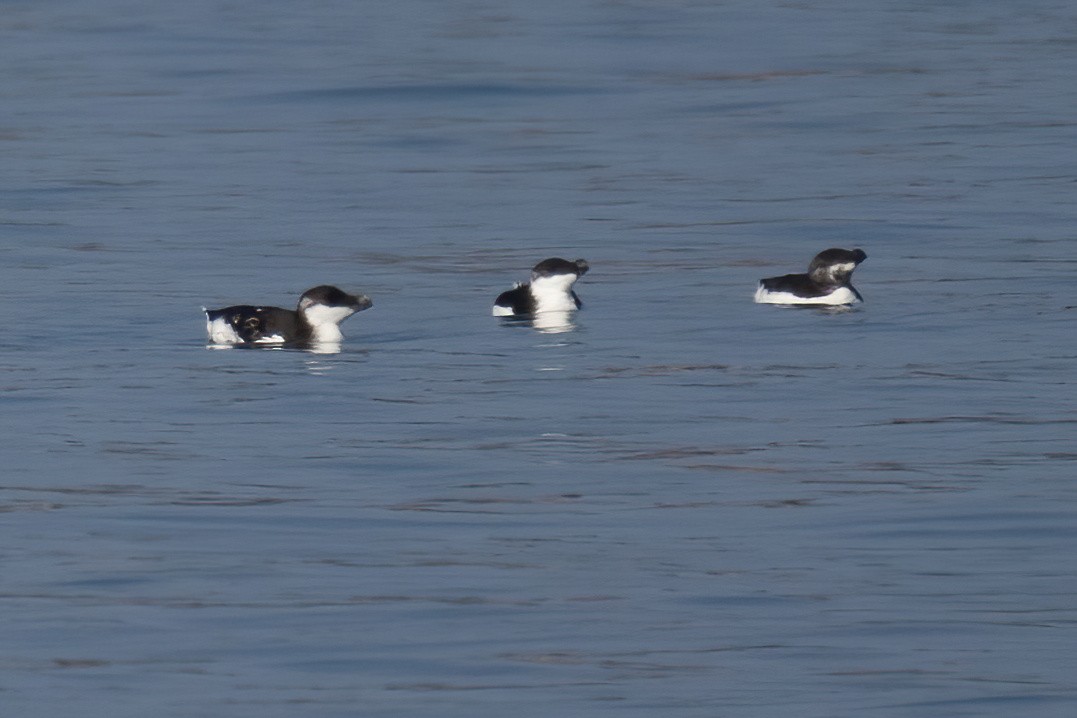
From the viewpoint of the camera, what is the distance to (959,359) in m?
14.4

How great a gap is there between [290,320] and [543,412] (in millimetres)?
3095

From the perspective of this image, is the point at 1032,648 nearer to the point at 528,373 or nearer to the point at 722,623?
the point at 722,623

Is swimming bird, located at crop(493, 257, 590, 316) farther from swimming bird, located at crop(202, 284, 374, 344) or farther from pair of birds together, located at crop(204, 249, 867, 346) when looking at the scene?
swimming bird, located at crop(202, 284, 374, 344)

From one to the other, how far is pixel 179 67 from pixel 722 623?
84.9 feet

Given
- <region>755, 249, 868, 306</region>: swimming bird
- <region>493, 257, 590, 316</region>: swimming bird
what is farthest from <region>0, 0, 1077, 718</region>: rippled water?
<region>493, 257, 590, 316</region>: swimming bird

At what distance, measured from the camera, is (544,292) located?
16.2 metres

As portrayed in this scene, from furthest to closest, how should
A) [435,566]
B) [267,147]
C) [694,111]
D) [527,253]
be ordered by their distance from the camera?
[694,111]
[267,147]
[527,253]
[435,566]

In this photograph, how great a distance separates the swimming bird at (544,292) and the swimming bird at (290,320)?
121 centimetres

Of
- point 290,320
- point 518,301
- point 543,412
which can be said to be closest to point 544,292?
point 518,301

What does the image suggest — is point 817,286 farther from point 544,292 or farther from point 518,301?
point 518,301

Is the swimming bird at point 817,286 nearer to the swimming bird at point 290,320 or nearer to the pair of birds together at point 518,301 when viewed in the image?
the pair of birds together at point 518,301

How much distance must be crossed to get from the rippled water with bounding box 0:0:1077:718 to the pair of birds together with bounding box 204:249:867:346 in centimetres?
16

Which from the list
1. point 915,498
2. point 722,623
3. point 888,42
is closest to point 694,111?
point 888,42

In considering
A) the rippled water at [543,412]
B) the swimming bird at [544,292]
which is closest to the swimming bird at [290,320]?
the rippled water at [543,412]
